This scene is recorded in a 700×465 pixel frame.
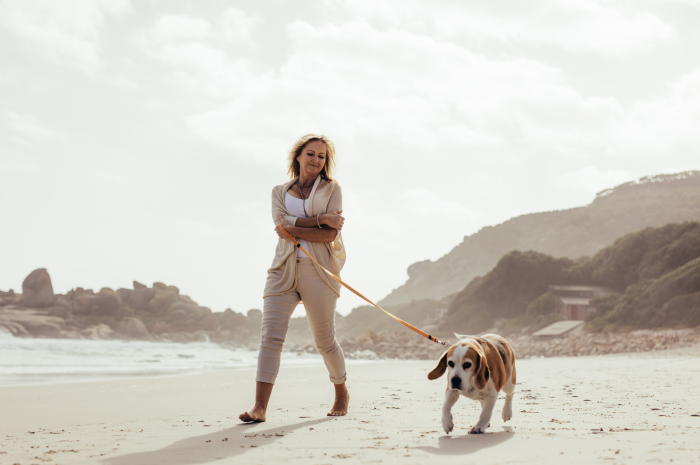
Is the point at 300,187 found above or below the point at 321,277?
above

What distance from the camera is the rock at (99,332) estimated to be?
1934 inches

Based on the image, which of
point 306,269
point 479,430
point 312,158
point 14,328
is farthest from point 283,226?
point 14,328

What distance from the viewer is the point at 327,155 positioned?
411cm

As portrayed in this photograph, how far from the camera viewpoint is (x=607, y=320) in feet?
82.5

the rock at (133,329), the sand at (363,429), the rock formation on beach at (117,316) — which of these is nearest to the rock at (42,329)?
the rock formation on beach at (117,316)

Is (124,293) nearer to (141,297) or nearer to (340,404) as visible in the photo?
(141,297)

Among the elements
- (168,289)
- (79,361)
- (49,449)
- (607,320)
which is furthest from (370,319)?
(49,449)

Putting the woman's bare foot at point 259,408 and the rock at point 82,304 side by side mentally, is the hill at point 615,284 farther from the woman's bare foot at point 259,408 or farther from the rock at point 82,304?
the rock at point 82,304

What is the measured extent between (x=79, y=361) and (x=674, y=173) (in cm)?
11057

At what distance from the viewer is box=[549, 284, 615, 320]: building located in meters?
29.8

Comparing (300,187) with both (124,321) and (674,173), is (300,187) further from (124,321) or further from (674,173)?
(674,173)

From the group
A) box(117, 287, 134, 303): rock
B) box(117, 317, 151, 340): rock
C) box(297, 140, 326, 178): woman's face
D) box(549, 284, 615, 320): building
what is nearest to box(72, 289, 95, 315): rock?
box(117, 287, 134, 303): rock

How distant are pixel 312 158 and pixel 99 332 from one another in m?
52.6

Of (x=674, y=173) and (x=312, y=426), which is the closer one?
(x=312, y=426)
